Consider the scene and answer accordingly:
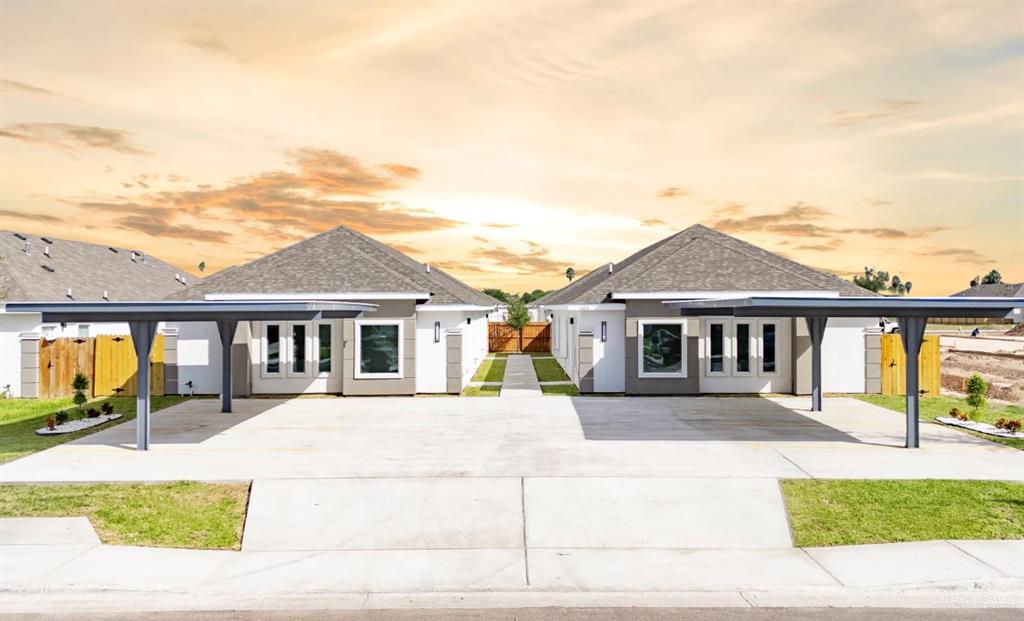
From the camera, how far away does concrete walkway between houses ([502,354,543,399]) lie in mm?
24797

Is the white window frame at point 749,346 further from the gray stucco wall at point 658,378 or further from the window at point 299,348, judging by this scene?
the window at point 299,348

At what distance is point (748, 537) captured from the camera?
10586 millimetres

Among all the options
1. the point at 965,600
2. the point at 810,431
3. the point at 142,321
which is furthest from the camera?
the point at 810,431

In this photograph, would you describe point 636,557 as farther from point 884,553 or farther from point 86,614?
point 86,614

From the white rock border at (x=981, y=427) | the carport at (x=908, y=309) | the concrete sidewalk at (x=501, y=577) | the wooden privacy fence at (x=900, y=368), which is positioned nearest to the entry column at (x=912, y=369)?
the carport at (x=908, y=309)

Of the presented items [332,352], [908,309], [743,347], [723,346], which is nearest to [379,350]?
[332,352]

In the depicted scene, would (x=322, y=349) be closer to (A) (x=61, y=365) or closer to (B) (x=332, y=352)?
(B) (x=332, y=352)

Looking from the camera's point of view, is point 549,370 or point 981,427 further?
point 549,370

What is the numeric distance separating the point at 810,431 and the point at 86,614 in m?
16.1

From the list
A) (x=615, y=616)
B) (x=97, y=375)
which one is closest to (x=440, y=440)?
(x=615, y=616)

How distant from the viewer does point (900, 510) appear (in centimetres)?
1148

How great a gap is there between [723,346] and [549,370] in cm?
1121

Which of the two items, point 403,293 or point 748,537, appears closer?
point 748,537

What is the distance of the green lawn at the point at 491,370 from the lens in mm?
30706
